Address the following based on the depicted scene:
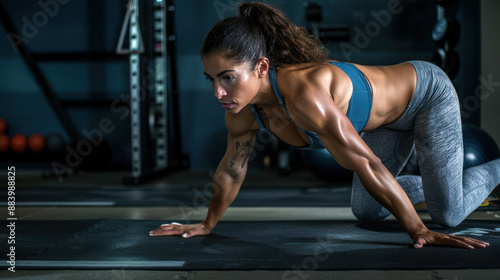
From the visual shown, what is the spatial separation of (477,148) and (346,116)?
1778mm

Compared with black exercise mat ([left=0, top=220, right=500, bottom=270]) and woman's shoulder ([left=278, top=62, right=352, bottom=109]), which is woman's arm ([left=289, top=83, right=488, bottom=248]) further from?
black exercise mat ([left=0, top=220, right=500, bottom=270])

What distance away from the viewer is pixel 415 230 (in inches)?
57.8

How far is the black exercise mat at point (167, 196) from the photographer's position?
9.07ft

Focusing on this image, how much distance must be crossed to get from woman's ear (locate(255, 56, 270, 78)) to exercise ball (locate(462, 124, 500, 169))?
1.84 m

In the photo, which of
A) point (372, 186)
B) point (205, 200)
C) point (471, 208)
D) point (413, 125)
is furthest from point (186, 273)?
point (205, 200)

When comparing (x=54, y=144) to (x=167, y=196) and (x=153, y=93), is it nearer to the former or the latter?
(x=153, y=93)

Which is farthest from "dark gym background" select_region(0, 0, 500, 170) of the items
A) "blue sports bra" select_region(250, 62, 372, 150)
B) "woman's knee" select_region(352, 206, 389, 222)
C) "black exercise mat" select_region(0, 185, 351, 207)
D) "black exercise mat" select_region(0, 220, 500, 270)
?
"blue sports bra" select_region(250, 62, 372, 150)

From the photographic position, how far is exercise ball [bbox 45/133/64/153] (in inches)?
182

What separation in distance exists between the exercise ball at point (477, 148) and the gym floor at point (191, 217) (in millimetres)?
489

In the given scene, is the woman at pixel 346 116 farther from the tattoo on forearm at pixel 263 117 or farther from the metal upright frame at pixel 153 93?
the metal upright frame at pixel 153 93

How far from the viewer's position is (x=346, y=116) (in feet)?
4.74

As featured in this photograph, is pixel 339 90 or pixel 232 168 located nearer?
pixel 339 90

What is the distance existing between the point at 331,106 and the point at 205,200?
177 centimetres

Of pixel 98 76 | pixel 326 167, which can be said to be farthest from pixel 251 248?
pixel 98 76
